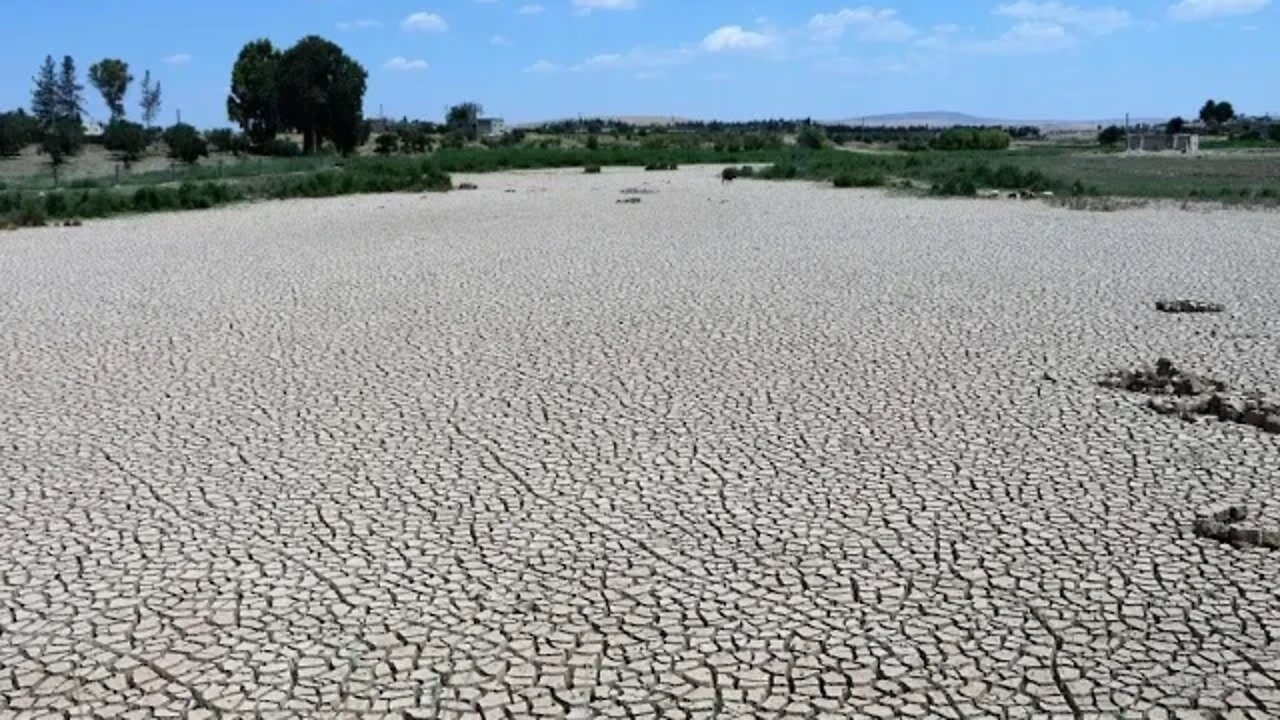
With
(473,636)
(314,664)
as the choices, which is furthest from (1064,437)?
(314,664)

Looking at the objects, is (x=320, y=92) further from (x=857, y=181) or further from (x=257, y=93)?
(x=857, y=181)

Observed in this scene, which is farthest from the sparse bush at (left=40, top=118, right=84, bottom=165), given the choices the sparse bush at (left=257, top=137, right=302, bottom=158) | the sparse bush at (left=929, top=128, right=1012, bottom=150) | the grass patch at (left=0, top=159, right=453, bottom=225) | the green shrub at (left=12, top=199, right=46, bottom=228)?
the sparse bush at (left=929, top=128, right=1012, bottom=150)

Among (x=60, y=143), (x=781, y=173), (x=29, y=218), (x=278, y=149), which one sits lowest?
(x=29, y=218)

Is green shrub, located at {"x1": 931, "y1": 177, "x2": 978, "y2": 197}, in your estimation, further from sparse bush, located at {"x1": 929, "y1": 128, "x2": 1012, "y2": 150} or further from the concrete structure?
sparse bush, located at {"x1": 929, "y1": 128, "x2": 1012, "y2": 150}

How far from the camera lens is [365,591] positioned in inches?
163

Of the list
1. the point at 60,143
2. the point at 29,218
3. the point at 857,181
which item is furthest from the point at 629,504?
the point at 60,143

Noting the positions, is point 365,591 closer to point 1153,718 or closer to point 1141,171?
point 1153,718

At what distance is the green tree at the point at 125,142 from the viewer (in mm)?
50131

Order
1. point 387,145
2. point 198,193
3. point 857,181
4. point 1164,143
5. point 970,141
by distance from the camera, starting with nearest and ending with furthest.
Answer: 1. point 198,193
2. point 857,181
3. point 387,145
4. point 1164,143
5. point 970,141

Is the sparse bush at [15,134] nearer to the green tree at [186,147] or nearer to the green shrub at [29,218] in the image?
the green tree at [186,147]

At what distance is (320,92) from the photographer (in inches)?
2154

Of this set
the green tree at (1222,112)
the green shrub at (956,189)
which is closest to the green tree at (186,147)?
the green shrub at (956,189)

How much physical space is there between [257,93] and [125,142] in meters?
7.59

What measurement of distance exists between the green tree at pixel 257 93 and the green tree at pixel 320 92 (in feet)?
2.27
